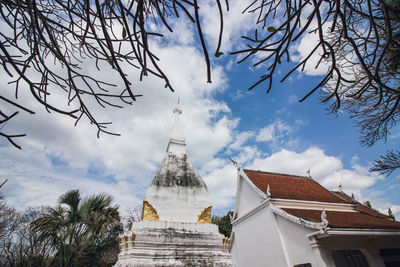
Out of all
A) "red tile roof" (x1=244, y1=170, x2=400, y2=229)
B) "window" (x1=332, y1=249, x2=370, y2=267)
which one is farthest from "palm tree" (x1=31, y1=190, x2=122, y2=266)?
"window" (x1=332, y1=249, x2=370, y2=267)

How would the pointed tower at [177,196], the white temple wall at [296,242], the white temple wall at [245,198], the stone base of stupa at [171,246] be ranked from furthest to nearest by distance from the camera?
1. the white temple wall at [245,198]
2. the white temple wall at [296,242]
3. the pointed tower at [177,196]
4. the stone base of stupa at [171,246]

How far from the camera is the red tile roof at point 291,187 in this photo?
888 centimetres

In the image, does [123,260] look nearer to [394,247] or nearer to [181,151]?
[181,151]

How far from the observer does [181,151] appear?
269 inches

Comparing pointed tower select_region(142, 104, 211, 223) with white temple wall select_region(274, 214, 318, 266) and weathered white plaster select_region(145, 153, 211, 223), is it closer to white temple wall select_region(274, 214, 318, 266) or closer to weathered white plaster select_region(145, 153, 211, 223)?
weathered white plaster select_region(145, 153, 211, 223)

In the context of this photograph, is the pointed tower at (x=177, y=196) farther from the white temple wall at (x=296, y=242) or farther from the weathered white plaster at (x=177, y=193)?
the white temple wall at (x=296, y=242)

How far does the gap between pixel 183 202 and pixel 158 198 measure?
68 centimetres

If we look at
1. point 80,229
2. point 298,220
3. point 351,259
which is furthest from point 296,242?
point 80,229

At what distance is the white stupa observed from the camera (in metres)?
4.61

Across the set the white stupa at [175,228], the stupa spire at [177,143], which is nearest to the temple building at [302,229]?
the white stupa at [175,228]

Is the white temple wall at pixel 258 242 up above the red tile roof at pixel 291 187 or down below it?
below

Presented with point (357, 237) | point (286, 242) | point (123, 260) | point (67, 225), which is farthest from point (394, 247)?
point (67, 225)

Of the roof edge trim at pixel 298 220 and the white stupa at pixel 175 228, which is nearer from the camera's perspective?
the white stupa at pixel 175 228

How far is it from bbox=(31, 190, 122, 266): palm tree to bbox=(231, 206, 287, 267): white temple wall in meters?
6.72
